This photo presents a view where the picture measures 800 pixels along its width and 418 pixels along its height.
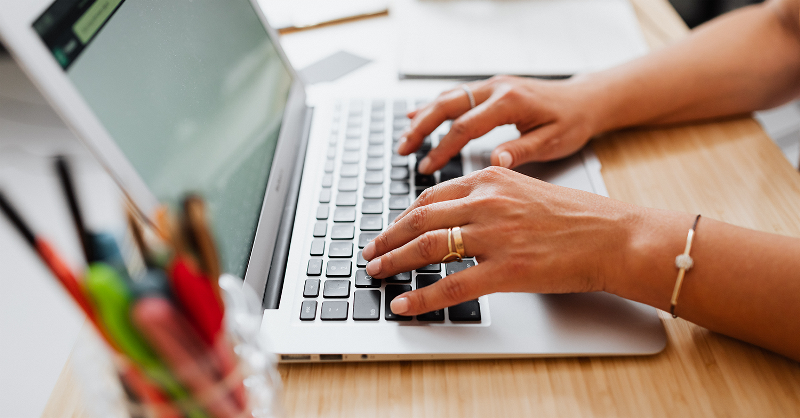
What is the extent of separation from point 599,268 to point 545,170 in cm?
21

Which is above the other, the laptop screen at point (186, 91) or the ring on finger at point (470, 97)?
the laptop screen at point (186, 91)

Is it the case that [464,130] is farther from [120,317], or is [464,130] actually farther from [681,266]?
[120,317]

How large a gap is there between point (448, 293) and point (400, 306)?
44 millimetres

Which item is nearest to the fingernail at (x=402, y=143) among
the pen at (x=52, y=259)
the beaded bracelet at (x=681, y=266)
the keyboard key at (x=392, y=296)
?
the keyboard key at (x=392, y=296)

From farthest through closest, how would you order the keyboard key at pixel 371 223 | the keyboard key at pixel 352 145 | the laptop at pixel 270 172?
the keyboard key at pixel 352 145, the keyboard key at pixel 371 223, the laptop at pixel 270 172

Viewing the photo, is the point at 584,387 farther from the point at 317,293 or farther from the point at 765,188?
the point at 765,188

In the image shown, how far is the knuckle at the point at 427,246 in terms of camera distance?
17.8 inches

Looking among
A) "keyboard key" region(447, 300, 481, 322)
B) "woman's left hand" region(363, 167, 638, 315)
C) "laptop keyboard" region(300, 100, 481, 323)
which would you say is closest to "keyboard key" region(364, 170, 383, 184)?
"laptop keyboard" region(300, 100, 481, 323)

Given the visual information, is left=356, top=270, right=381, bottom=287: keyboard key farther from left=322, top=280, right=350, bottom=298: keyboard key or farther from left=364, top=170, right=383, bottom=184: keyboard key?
left=364, top=170, right=383, bottom=184: keyboard key

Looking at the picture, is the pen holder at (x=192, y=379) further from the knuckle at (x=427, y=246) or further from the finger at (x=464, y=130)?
the finger at (x=464, y=130)

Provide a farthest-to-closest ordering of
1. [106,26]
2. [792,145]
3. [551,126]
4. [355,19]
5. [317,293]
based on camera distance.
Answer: [792,145] < [355,19] < [551,126] < [317,293] < [106,26]

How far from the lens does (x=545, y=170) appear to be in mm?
623

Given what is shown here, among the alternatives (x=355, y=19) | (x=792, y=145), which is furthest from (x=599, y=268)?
(x=792, y=145)

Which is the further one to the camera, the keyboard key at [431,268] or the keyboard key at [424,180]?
the keyboard key at [424,180]
